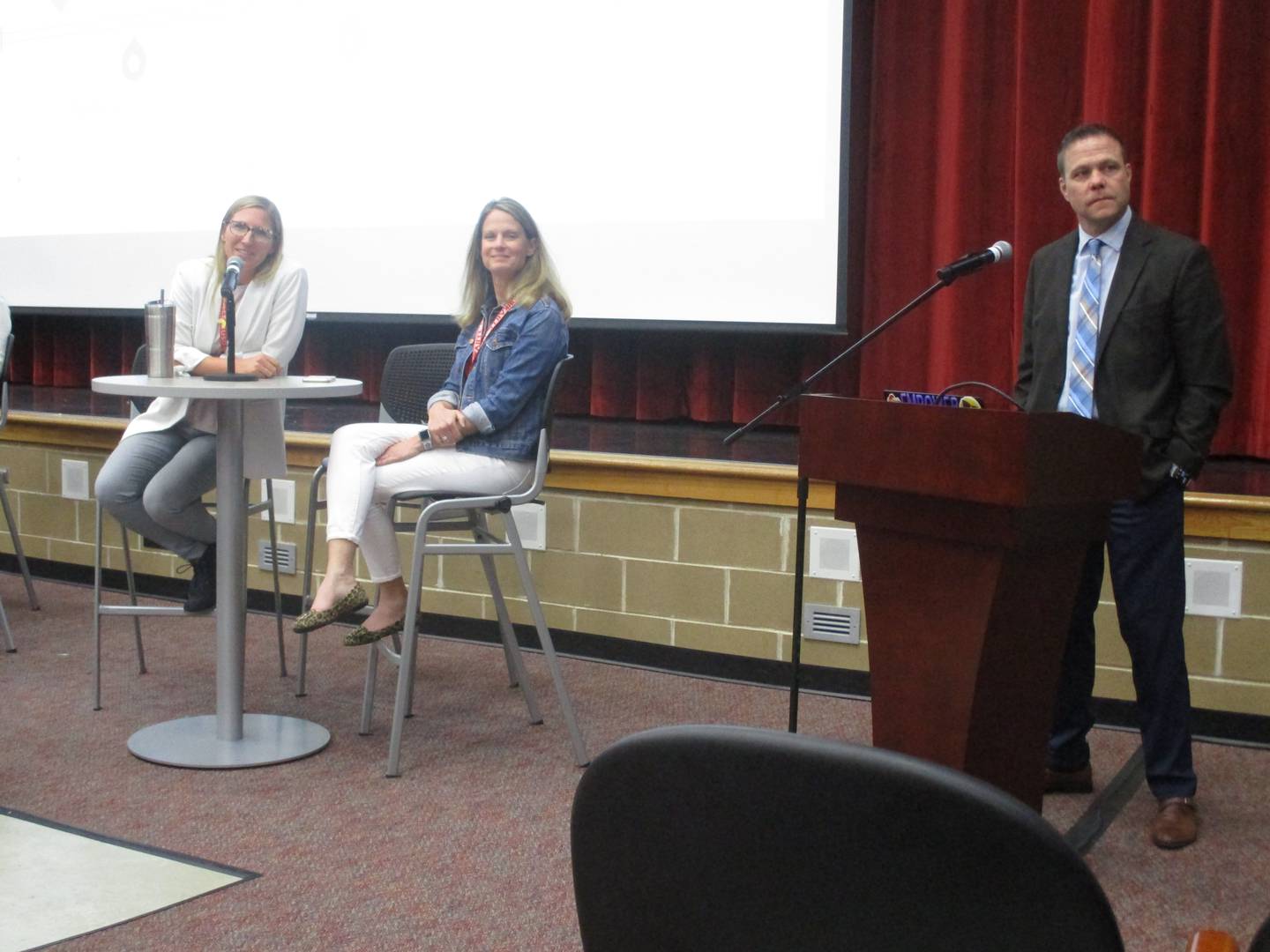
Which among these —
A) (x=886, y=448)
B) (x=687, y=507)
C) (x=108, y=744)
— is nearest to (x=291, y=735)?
(x=108, y=744)

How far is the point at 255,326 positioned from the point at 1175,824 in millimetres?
2183

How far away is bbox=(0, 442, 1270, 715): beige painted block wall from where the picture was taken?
120 inches

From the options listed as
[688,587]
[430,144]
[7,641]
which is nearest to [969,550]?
[688,587]

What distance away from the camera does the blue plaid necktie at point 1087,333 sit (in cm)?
236

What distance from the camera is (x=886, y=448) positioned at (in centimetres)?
192

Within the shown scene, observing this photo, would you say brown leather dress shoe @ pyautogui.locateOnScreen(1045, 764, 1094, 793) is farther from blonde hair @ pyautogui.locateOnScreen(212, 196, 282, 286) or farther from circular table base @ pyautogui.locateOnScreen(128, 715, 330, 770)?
blonde hair @ pyautogui.locateOnScreen(212, 196, 282, 286)

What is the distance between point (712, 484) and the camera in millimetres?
3381

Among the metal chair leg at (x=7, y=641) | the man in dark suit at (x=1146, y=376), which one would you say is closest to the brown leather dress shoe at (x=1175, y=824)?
the man in dark suit at (x=1146, y=376)

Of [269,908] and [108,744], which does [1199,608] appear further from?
[108,744]

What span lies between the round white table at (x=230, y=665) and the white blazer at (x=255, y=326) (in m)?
0.23

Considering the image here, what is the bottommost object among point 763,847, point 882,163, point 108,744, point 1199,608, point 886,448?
point 108,744

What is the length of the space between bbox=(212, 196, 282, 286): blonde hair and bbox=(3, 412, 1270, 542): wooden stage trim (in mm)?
810

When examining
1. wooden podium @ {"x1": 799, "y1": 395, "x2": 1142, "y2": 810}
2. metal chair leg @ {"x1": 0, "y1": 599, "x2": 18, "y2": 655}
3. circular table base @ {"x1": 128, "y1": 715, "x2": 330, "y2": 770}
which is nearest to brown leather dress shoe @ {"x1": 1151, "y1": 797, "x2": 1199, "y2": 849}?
wooden podium @ {"x1": 799, "y1": 395, "x2": 1142, "y2": 810}

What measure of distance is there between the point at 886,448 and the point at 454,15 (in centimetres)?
313
